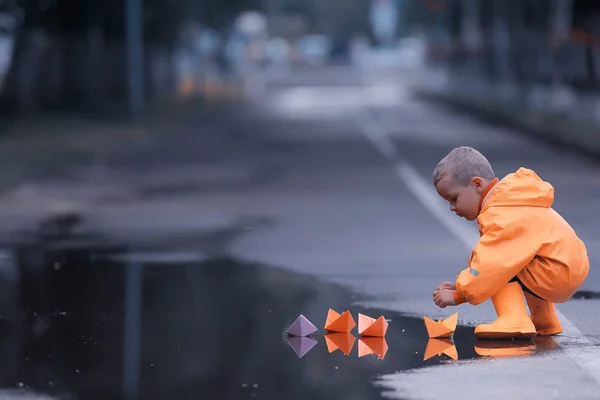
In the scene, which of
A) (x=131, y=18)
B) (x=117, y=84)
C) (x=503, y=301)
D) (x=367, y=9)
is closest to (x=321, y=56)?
(x=367, y=9)

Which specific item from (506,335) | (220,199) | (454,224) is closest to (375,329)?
(506,335)

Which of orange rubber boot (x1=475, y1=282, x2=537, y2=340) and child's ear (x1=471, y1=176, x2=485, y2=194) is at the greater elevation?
child's ear (x1=471, y1=176, x2=485, y2=194)

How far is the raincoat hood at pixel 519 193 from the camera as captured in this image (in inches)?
298

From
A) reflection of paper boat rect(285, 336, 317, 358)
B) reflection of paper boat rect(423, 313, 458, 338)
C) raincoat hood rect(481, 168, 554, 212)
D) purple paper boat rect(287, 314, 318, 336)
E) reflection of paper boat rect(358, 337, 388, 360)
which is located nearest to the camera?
reflection of paper boat rect(358, 337, 388, 360)

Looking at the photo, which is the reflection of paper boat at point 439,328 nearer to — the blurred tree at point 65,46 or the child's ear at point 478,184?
the child's ear at point 478,184

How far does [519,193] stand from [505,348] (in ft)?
2.72

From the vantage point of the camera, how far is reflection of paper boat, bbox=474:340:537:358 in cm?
719

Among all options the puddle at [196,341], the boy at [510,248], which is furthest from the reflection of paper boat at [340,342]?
the boy at [510,248]

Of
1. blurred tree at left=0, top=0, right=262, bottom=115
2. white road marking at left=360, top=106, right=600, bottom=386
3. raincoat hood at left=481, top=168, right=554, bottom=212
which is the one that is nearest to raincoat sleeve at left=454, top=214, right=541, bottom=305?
raincoat hood at left=481, top=168, right=554, bottom=212

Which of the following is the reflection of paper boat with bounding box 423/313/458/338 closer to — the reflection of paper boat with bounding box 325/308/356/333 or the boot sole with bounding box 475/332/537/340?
the boot sole with bounding box 475/332/537/340

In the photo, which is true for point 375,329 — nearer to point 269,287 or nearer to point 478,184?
point 478,184

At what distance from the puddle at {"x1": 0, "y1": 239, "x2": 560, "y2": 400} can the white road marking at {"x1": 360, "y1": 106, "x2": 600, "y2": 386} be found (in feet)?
0.90

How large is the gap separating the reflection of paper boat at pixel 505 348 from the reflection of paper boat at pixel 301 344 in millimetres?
866

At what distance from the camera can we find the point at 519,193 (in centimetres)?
759
